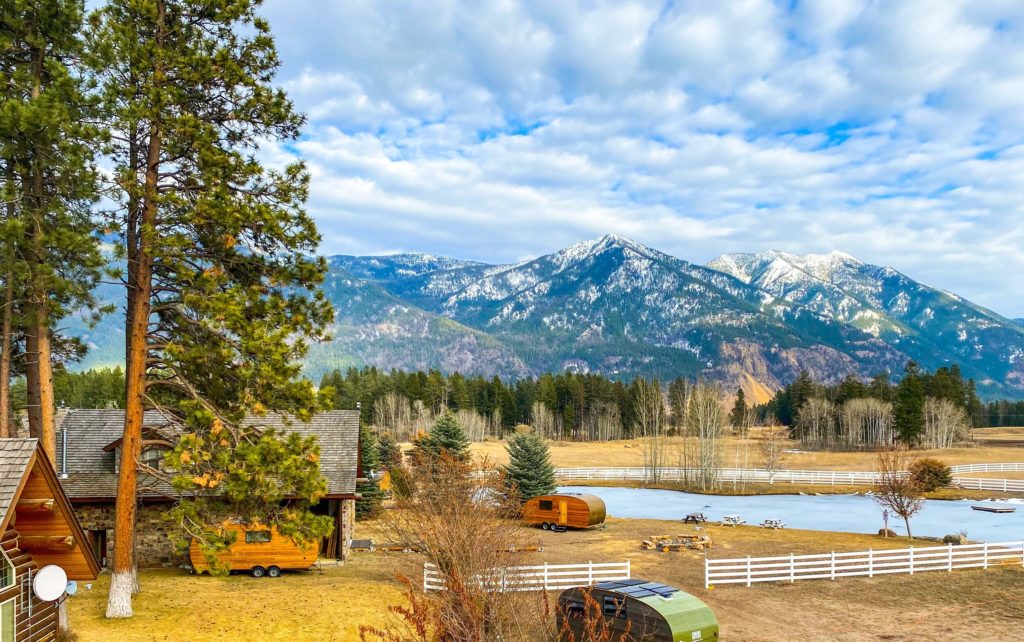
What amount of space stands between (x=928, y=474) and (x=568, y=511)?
84.6 ft

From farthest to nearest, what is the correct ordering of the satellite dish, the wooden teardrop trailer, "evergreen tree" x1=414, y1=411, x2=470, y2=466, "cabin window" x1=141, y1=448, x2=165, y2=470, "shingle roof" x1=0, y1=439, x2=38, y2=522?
"evergreen tree" x1=414, y1=411, x2=470, y2=466 < "cabin window" x1=141, y1=448, x2=165, y2=470 < the wooden teardrop trailer < the satellite dish < "shingle roof" x1=0, y1=439, x2=38, y2=522

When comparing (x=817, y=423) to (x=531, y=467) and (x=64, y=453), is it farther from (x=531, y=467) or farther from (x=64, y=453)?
(x=64, y=453)

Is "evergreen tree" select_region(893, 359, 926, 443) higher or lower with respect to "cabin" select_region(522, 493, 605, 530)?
higher

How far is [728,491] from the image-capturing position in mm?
62406

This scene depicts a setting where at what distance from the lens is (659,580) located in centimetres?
2588

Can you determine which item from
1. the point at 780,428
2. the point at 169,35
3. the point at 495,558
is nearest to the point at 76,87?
the point at 169,35

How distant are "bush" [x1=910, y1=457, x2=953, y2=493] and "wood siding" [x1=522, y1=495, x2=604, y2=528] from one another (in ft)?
58.3

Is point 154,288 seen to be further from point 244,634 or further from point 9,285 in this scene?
point 244,634

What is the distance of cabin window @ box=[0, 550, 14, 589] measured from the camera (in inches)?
461

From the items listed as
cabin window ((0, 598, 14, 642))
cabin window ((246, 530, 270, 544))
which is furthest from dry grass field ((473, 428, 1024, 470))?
cabin window ((0, 598, 14, 642))

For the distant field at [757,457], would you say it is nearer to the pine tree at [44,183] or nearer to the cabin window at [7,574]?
the pine tree at [44,183]

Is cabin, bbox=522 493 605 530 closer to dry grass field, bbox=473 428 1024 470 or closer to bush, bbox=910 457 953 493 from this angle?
bush, bbox=910 457 953 493

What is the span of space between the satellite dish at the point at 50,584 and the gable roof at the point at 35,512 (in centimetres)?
104

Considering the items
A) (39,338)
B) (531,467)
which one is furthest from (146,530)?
(531,467)
